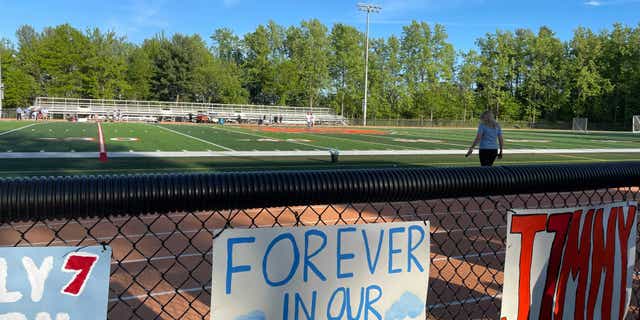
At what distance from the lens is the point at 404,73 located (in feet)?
262

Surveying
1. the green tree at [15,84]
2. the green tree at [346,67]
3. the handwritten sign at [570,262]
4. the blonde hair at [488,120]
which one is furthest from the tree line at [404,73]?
the handwritten sign at [570,262]

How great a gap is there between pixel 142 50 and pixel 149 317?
82037mm

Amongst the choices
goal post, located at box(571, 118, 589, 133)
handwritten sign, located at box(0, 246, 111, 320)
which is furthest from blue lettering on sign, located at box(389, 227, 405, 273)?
goal post, located at box(571, 118, 589, 133)

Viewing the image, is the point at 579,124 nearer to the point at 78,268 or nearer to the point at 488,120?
the point at 488,120

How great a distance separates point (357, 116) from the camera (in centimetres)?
7975

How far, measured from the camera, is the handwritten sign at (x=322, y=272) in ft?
5.88

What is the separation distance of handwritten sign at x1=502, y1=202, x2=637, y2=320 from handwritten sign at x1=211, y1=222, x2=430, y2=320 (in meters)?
0.51

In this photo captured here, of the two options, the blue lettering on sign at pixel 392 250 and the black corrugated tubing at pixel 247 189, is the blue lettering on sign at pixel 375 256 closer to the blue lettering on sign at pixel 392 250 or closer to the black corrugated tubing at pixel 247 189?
the blue lettering on sign at pixel 392 250

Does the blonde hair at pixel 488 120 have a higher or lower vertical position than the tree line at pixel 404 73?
lower

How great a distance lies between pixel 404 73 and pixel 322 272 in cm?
8022

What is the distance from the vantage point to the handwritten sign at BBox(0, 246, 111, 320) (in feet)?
4.99

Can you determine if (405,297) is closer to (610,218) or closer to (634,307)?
(610,218)

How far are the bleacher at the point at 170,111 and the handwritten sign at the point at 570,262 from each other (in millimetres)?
58210

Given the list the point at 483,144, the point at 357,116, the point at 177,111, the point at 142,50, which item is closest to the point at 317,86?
the point at 357,116
